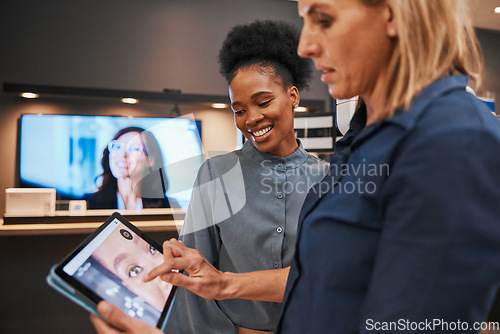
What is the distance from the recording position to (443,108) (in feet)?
1.31

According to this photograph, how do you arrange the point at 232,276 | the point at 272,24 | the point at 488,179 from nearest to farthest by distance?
the point at 488,179 → the point at 232,276 → the point at 272,24

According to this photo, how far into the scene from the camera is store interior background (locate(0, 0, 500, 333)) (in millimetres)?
3152

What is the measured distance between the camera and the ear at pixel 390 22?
44 cm

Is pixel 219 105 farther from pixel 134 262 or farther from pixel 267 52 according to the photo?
pixel 134 262

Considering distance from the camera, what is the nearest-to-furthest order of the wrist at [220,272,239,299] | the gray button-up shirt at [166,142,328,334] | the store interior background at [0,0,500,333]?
1. the wrist at [220,272,239,299]
2. the gray button-up shirt at [166,142,328,334]
3. the store interior background at [0,0,500,333]

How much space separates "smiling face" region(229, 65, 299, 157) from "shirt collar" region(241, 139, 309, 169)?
0.07ft

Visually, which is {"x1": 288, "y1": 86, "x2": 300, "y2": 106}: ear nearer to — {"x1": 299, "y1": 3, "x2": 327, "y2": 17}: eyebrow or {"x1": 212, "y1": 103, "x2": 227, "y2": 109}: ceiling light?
{"x1": 299, "y1": 3, "x2": 327, "y2": 17}: eyebrow

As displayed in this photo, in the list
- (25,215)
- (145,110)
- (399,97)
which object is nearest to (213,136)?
(145,110)

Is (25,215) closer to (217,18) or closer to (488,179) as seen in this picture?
(217,18)

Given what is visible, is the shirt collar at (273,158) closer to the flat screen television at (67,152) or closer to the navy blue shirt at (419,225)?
the navy blue shirt at (419,225)

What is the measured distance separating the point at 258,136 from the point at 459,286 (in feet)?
2.43

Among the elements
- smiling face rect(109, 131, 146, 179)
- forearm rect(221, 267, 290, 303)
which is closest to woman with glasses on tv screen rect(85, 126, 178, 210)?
smiling face rect(109, 131, 146, 179)

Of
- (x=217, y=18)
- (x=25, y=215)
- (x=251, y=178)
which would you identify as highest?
(x=217, y=18)

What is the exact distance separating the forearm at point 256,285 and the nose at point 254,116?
1.30 ft
